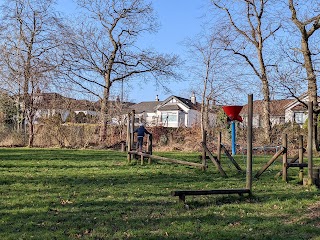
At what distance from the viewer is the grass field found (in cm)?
545

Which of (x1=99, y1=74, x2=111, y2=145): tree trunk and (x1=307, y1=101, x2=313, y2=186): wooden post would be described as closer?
(x1=307, y1=101, x2=313, y2=186): wooden post

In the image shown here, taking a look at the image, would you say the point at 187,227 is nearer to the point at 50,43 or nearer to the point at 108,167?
the point at 108,167

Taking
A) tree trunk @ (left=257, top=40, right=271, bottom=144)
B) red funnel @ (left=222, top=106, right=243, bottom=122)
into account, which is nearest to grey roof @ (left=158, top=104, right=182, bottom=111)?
tree trunk @ (left=257, top=40, right=271, bottom=144)

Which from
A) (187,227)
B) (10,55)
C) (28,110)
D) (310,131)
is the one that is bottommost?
(187,227)

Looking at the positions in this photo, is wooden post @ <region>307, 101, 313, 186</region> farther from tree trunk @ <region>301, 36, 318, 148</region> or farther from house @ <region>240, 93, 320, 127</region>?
house @ <region>240, 93, 320, 127</region>

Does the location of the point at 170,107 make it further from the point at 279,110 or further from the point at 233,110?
the point at 233,110

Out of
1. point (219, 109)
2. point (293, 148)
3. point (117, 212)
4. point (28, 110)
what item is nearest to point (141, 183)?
point (117, 212)

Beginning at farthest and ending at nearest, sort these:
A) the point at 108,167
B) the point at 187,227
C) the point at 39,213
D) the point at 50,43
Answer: the point at 50,43 < the point at 108,167 < the point at 39,213 < the point at 187,227

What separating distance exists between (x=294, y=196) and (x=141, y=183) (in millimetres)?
3739

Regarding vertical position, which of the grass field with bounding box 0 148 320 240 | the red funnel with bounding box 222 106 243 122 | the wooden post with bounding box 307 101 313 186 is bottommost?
the grass field with bounding box 0 148 320 240

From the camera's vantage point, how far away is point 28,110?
28.4 meters

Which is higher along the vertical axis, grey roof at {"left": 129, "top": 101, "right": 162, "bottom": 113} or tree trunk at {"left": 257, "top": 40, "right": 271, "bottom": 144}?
grey roof at {"left": 129, "top": 101, "right": 162, "bottom": 113}

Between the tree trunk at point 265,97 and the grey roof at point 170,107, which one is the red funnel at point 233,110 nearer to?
the tree trunk at point 265,97

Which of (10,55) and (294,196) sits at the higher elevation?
(10,55)
